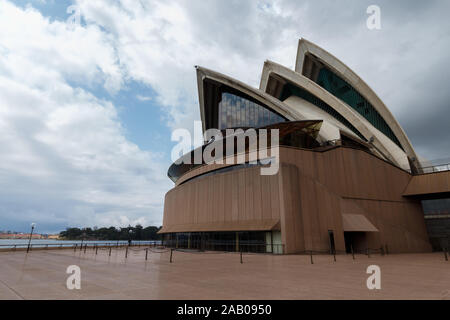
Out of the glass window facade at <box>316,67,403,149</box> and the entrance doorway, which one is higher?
the glass window facade at <box>316,67,403,149</box>

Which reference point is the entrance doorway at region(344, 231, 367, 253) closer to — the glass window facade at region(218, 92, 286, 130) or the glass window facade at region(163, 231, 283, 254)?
the glass window facade at region(163, 231, 283, 254)

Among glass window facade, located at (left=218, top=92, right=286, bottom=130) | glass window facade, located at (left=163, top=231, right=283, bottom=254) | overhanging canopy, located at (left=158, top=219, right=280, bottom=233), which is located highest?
glass window facade, located at (left=218, top=92, right=286, bottom=130)

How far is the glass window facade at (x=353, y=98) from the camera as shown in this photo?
3534 centimetres

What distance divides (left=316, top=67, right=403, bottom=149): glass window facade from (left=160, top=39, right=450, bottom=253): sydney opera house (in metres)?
0.15

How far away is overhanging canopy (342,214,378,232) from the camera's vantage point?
67.3ft

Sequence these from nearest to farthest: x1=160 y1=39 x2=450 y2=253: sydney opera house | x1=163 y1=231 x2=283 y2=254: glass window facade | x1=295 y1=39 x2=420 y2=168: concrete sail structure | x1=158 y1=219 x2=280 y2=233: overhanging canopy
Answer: x1=158 y1=219 x2=280 y2=233: overhanging canopy, x1=163 y1=231 x2=283 y2=254: glass window facade, x1=160 y1=39 x2=450 y2=253: sydney opera house, x1=295 y1=39 x2=420 y2=168: concrete sail structure

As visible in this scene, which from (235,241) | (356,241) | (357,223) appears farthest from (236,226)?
(356,241)

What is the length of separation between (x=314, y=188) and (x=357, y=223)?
15.5ft

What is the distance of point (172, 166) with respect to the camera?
137ft

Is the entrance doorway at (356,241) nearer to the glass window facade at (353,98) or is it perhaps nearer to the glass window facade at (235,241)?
the glass window facade at (235,241)

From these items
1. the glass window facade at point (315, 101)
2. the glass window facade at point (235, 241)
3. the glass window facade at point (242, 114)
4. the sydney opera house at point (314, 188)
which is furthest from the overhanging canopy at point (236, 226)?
the glass window facade at point (315, 101)

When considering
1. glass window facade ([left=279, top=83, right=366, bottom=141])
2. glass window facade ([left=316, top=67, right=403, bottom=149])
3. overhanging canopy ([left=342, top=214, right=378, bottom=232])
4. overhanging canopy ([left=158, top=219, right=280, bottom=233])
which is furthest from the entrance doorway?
glass window facade ([left=316, top=67, right=403, bottom=149])

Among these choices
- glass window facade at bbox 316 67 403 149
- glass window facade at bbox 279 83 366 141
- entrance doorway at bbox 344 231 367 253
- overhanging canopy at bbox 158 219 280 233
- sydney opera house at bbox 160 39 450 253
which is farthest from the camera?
glass window facade at bbox 316 67 403 149
